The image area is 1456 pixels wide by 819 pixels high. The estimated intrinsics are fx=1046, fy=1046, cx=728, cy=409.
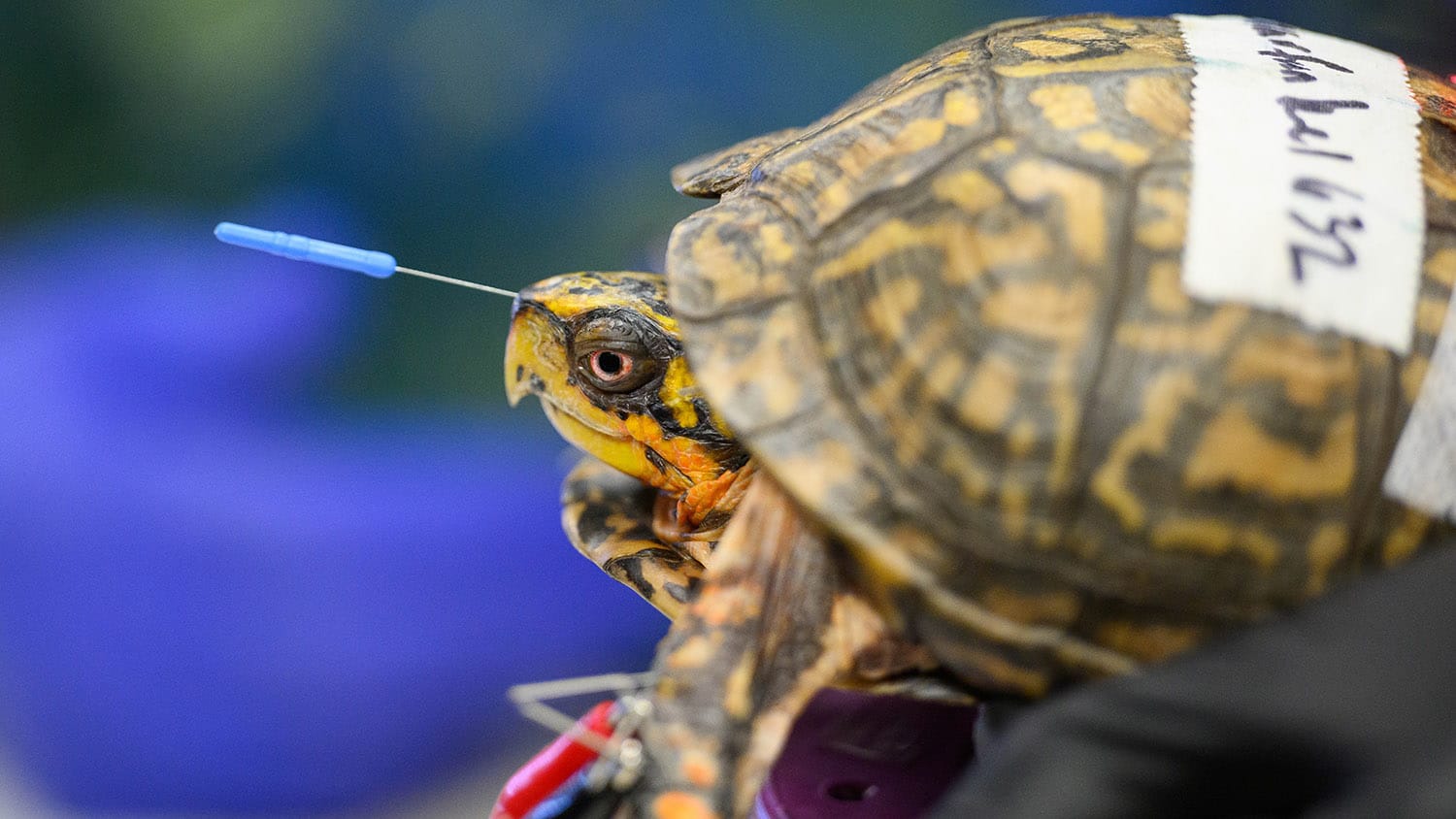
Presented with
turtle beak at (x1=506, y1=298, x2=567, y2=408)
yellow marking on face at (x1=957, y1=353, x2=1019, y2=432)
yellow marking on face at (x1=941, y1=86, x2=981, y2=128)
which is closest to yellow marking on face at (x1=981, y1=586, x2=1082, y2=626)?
yellow marking on face at (x1=957, y1=353, x2=1019, y2=432)

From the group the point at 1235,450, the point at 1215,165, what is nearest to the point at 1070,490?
the point at 1235,450

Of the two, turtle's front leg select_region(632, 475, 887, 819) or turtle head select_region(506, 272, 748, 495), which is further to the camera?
turtle head select_region(506, 272, 748, 495)

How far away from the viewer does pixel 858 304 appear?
68 centimetres

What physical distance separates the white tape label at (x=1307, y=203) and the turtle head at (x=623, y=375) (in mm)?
410

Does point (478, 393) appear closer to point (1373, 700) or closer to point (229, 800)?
point (229, 800)

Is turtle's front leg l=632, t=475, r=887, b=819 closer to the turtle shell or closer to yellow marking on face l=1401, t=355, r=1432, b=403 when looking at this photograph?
the turtle shell

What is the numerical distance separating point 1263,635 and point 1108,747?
0.10 metres

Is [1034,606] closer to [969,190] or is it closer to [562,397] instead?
[969,190]

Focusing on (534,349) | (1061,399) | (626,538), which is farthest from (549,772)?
(1061,399)

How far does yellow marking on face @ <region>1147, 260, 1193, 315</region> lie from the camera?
0.61 m

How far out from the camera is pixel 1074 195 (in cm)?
64

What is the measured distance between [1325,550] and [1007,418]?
0.20 meters

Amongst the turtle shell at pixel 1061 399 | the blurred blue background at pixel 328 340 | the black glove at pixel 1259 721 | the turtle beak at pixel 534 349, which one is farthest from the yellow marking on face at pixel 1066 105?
the blurred blue background at pixel 328 340

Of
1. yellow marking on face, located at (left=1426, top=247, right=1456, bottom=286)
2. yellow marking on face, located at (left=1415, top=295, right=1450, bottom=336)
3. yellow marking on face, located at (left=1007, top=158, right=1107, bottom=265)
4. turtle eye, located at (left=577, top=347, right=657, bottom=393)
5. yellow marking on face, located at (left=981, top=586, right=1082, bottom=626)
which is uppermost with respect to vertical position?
turtle eye, located at (left=577, top=347, right=657, bottom=393)
